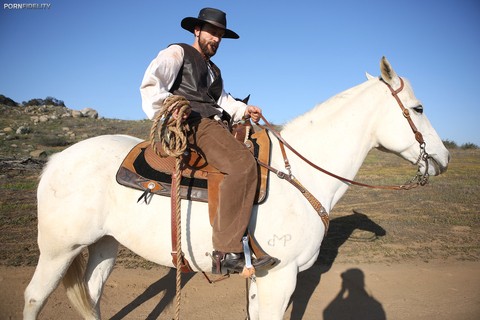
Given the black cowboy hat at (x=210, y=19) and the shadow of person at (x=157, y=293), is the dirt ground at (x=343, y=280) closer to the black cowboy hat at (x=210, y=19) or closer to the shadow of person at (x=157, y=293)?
the shadow of person at (x=157, y=293)

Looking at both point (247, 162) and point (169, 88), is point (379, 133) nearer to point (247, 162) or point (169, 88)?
point (247, 162)

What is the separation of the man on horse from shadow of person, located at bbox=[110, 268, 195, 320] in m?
2.11

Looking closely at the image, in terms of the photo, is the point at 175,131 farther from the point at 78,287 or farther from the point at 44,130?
the point at 44,130

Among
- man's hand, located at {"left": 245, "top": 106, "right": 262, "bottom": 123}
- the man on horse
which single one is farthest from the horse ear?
the man on horse

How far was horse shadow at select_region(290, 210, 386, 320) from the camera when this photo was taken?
4.37 meters

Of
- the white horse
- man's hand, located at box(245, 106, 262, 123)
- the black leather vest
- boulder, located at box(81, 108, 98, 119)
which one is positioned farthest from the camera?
boulder, located at box(81, 108, 98, 119)

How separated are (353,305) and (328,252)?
1.71 meters

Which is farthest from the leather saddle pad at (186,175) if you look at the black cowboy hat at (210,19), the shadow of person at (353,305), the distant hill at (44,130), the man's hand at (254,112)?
the distant hill at (44,130)

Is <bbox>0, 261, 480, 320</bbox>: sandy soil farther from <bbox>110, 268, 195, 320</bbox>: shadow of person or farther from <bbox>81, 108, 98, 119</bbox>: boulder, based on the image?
<bbox>81, 108, 98, 119</bbox>: boulder

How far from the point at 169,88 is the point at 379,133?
78.0 inches

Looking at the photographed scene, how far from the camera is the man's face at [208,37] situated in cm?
288

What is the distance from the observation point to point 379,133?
2.88 metres

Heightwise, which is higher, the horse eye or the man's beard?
the man's beard

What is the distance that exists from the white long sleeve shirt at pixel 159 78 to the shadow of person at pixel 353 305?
3435mm
